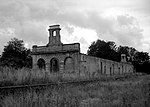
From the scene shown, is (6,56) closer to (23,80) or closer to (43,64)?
(43,64)

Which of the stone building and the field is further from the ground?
the stone building

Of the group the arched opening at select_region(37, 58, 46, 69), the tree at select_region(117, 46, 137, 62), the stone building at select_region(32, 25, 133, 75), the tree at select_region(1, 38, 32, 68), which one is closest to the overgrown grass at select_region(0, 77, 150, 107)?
the stone building at select_region(32, 25, 133, 75)

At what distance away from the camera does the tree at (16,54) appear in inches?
2122

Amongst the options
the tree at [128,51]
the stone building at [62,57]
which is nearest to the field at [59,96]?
the stone building at [62,57]

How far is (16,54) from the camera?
193ft

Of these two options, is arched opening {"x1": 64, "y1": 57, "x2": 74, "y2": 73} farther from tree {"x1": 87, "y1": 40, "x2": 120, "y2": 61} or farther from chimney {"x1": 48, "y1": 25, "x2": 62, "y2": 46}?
tree {"x1": 87, "y1": 40, "x2": 120, "y2": 61}

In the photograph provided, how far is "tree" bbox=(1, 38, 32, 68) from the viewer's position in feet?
177

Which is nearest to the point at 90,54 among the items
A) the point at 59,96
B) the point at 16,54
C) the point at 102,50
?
the point at 102,50

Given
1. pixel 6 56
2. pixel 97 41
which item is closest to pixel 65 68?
pixel 6 56

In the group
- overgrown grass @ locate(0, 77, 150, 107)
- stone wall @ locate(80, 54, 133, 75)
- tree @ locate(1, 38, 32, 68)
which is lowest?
overgrown grass @ locate(0, 77, 150, 107)

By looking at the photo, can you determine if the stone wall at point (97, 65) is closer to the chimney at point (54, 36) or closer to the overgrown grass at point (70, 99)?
the chimney at point (54, 36)

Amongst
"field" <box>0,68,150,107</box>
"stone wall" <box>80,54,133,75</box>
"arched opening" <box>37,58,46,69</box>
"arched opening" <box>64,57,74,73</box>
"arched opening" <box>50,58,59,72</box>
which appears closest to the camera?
"field" <box>0,68,150,107</box>

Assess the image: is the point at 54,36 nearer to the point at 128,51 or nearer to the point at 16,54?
the point at 16,54

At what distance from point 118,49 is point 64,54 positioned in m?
57.3
